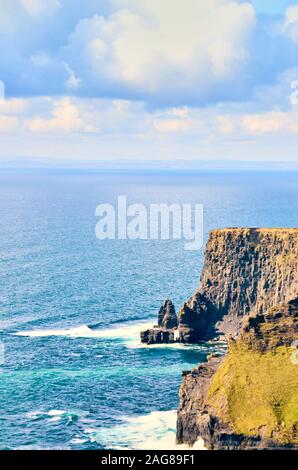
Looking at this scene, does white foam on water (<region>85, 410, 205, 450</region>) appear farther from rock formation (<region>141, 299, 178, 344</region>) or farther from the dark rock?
the dark rock

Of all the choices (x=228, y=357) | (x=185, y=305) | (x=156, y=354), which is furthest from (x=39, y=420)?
(x=185, y=305)

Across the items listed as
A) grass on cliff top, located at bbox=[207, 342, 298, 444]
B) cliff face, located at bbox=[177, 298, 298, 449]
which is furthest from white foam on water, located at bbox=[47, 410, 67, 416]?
grass on cliff top, located at bbox=[207, 342, 298, 444]

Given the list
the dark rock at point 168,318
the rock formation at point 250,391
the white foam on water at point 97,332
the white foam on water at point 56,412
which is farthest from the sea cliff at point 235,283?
the rock formation at point 250,391

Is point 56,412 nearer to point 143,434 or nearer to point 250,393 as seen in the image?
point 143,434

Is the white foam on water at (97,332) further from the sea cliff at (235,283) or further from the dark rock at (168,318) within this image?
the dark rock at (168,318)

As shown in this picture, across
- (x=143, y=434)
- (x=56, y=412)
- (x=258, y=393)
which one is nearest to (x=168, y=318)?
(x=56, y=412)
